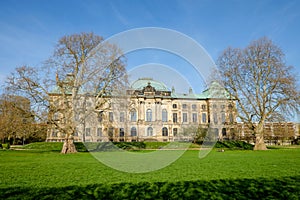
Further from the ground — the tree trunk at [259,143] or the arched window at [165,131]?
the arched window at [165,131]

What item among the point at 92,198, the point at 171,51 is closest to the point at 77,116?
the point at 171,51

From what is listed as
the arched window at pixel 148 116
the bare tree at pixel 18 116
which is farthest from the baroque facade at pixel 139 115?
the bare tree at pixel 18 116

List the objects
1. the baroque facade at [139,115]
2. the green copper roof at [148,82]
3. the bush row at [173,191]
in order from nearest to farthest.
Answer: the bush row at [173,191] → the green copper roof at [148,82] → the baroque facade at [139,115]

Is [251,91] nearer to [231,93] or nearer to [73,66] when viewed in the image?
[231,93]

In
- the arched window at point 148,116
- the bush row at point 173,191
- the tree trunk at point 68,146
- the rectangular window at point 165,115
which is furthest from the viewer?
the rectangular window at point 165,115

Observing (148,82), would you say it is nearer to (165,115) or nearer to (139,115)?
(139,115)

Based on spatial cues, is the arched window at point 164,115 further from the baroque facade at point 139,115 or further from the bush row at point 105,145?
the bush row at point 105,145

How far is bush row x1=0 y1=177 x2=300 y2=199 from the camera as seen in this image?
18.1 feet

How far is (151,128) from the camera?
4678cm

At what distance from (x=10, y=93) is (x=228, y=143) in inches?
1346

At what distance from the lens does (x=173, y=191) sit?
6.10 meters

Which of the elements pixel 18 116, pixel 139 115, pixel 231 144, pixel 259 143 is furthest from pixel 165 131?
pixel 18 116

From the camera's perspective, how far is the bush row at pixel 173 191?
552cm

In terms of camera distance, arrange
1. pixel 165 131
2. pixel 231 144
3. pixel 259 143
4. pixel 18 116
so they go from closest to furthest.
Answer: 1. pixel 18 116
2. pixel 259 143
3. pixel 231 144
4. pixel 165 131
